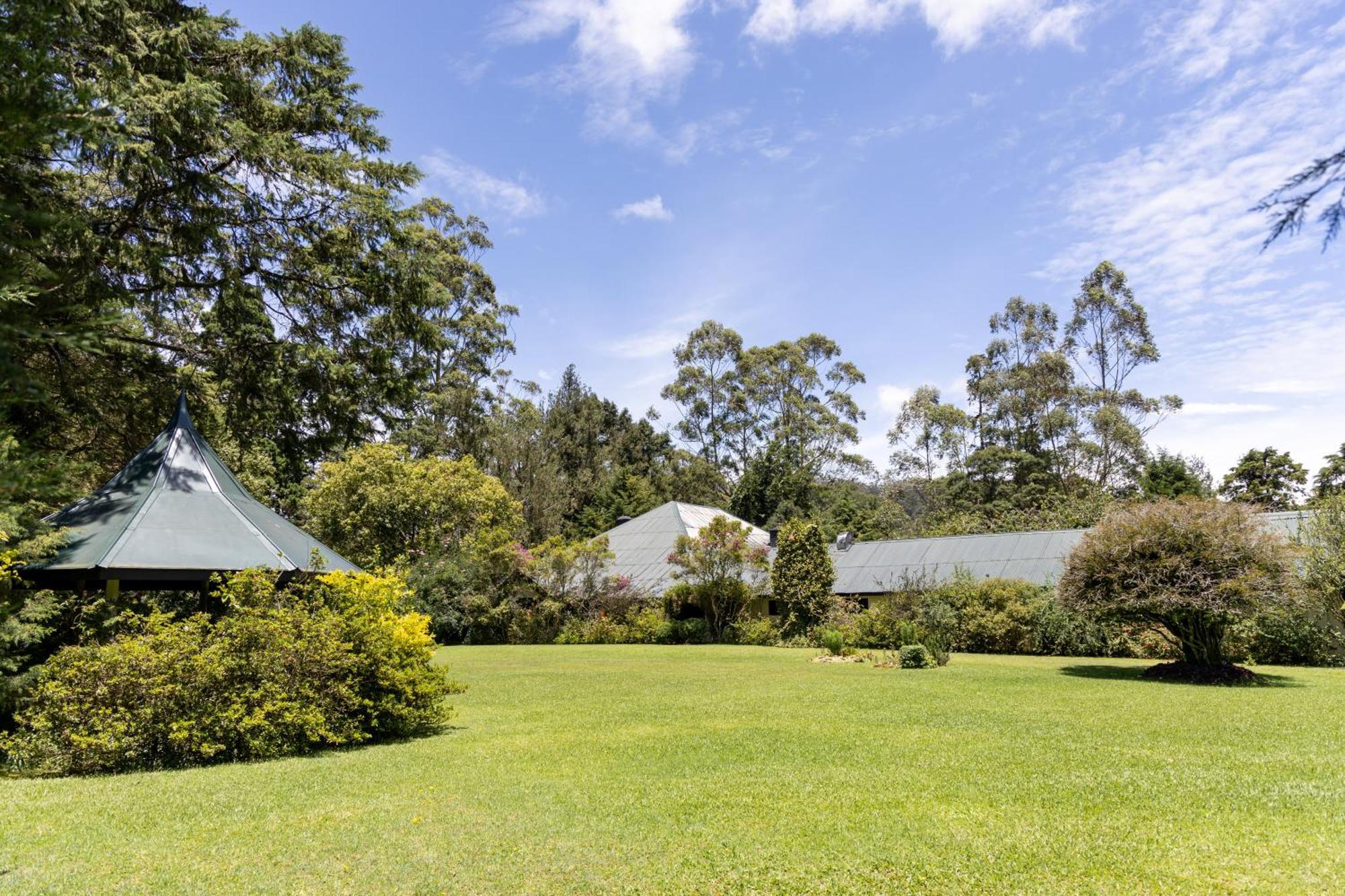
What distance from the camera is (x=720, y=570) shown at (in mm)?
28422

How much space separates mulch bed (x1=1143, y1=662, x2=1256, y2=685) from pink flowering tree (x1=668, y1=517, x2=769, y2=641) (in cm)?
1432

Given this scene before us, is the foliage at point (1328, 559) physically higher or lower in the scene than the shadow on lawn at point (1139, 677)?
higher

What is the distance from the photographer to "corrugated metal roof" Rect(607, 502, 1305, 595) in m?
26.7

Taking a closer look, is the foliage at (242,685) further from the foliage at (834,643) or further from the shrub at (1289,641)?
the shrub at (1289,641)

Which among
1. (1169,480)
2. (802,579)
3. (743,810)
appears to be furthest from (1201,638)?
(1169,480)

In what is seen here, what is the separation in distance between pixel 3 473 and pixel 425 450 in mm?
34991

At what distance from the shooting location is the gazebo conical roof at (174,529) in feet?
29.7

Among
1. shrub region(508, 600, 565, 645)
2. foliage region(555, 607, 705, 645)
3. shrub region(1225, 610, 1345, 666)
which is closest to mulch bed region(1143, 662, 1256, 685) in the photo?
shrub region(1225, 610, 1345, 666)

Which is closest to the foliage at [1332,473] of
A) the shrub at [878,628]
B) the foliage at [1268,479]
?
the foliage at [1268,479]

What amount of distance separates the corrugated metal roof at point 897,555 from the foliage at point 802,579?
2783 mm

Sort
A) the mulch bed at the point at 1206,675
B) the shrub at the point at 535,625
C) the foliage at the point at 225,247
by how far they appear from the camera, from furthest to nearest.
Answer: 1. the shrub at the point at 535,625
2. the mulch bed at the point at 1206,675
3. the foliage at the point at 225,247

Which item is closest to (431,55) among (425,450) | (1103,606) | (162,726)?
(162,726)

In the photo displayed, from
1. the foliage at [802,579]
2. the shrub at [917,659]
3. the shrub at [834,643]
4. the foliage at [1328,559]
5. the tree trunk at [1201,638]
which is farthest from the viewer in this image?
the foliage at [802,579]

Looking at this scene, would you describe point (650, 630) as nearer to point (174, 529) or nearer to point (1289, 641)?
point (1289, 641)
